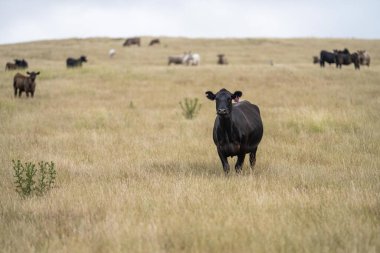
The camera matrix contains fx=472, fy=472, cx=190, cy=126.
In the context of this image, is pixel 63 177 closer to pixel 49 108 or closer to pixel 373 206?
pixel 373 206

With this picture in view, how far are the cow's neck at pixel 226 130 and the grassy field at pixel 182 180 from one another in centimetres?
61

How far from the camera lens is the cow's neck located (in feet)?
25.2

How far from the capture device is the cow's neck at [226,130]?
7684mm

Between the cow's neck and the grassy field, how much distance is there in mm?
606

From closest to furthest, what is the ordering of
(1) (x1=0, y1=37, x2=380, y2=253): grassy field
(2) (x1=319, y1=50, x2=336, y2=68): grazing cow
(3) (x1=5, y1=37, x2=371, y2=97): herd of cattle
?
1. (1) (x1=0, y1=37, x2=380, y2=253): grassy field
2. (3) (x1=5, y1=37, x2=371, y2=97): herd of cattle
3. (2) (x1=319, y1=50, x2=336, y2=68): grazing cow

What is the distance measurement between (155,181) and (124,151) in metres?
3.21

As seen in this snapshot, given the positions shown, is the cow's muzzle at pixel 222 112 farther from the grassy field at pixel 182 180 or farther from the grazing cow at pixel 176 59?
the grazing cow at pixel 176 59

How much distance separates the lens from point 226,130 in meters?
7.71

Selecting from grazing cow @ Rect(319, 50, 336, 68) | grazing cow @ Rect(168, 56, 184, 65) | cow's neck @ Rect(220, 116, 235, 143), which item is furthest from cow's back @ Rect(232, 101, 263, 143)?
grazing cow @ Rect(168, 56, 184, 65)

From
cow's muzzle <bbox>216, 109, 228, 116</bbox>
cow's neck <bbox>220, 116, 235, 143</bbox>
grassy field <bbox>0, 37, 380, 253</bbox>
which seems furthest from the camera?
cow's neck <bbox>220, 116, 235, 143</bbox>

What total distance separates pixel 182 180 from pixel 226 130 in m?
1.29

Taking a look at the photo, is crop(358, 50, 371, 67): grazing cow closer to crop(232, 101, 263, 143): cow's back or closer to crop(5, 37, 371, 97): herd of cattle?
crop(5, 37, 371, 97): herd of cattle

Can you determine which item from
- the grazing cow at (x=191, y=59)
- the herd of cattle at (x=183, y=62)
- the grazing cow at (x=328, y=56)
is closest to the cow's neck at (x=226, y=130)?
the herd of cattle at (x=183, y=62)

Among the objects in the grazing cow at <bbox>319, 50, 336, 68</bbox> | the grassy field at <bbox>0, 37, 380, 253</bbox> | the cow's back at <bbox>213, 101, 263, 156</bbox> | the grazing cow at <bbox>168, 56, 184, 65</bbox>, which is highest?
the grazing cow at <bbox>319, 50, 336, 68</bbox>
